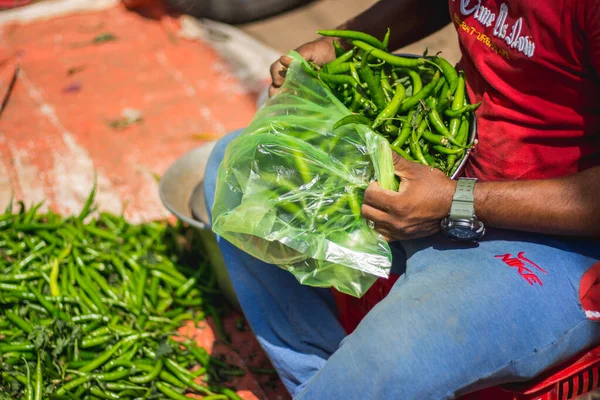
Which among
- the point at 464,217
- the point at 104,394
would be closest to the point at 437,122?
the point at 464,217

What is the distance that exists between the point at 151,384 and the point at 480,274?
1340 millimetres

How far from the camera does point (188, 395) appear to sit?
2.48 m

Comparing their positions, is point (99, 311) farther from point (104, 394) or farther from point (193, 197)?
point (193, 197)

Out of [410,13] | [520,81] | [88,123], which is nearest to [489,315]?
[520,81]

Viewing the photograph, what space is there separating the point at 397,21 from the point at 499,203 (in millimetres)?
884

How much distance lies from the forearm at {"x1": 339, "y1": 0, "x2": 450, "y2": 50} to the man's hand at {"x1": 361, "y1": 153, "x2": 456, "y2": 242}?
744mm

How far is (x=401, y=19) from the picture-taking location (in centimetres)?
231

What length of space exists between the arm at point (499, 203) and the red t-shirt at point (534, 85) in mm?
134

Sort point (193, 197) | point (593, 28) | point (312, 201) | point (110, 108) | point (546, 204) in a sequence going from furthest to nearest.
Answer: point (110, 108)
point (193, 197)
point (312, 201)
point (546, 204)
point (593, 28)

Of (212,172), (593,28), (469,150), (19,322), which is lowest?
(19,322)

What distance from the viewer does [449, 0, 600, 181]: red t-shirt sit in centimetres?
165

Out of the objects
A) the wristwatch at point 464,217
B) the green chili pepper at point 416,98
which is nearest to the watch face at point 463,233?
the wristwatch at point 464,217

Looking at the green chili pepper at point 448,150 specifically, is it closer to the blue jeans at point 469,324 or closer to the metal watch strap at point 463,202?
the metal watch strap at point 463,202

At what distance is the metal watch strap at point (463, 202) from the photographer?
1.71 metres
